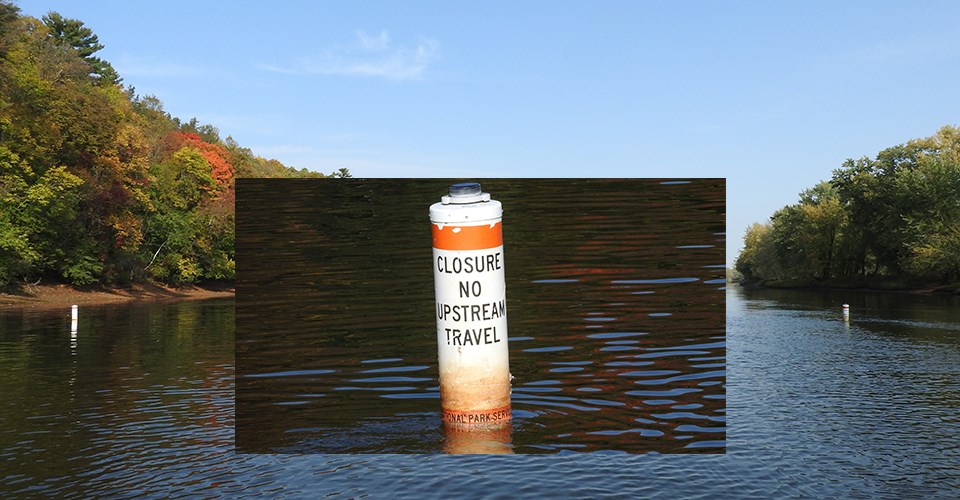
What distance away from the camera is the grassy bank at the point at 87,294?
61.2 m

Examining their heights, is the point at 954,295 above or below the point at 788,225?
below

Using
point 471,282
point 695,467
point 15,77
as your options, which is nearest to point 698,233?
point 695,467

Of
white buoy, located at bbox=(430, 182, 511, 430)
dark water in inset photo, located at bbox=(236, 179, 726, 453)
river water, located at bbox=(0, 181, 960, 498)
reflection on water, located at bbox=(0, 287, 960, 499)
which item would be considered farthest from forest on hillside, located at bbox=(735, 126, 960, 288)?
white buoy, located at bbox=(430, 182, 511, 430)

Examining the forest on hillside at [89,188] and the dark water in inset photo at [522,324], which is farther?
the forest on hillside at [89,188]

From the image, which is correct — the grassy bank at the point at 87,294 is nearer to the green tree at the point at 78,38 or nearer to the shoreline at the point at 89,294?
the shoreline at the point at 89,294

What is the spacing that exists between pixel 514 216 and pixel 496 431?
17.2 m

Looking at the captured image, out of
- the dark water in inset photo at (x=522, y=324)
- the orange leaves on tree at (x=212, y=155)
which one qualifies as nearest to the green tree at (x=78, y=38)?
the orange leaves on tree at (x=212, y=155)

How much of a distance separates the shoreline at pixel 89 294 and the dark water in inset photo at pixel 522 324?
39.2 m

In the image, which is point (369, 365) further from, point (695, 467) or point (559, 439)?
point (695, 467)

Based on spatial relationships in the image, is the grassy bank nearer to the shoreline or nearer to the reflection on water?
the shoreline

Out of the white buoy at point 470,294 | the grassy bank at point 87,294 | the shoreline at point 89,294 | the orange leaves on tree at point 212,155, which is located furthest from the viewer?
the orange leaves on tree at point 212,155

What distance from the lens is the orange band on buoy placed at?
32.6ft

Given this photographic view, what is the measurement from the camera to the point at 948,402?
22453mm

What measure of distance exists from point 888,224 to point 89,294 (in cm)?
9168
